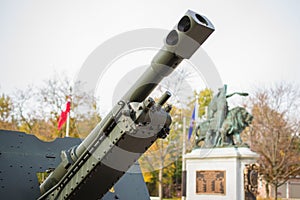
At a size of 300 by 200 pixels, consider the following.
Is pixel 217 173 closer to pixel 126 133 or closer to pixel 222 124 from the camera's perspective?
pixel 222 124

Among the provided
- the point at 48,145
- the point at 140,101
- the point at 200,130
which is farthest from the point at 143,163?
the point at 200,130

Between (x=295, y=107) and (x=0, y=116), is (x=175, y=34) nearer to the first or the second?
(x=0, y=116)

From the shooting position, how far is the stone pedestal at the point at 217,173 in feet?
52.5

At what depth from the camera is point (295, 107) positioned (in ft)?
97.1

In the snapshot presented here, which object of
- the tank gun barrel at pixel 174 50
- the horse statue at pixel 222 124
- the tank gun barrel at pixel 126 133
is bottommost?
Result: the tank gun barrel at pixel 126 133

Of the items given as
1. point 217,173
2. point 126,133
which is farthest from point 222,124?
point 126,133

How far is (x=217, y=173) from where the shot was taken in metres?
16.5

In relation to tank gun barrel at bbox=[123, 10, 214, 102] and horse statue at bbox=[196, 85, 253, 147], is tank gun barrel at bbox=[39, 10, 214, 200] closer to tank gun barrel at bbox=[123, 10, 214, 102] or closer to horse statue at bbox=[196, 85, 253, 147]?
tank gun barrel at bbox=[123, 10, 214, 102]

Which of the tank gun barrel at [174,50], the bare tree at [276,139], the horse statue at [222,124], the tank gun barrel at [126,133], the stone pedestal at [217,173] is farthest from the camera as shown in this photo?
the bare tree at [276,139]

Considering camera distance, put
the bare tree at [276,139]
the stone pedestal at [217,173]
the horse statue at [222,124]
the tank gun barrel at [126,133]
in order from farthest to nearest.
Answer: the bare tree at [276,139]
the horse statue at [222,124]
the stone pedestal at [217,173]
the tank gun barrel at [126,133]

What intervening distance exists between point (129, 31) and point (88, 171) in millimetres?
1386

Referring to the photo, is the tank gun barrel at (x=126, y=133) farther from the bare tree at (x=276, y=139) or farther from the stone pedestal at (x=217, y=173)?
the bare tree at (x=276, y=139)

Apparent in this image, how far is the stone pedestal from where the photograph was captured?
1602 centimetres

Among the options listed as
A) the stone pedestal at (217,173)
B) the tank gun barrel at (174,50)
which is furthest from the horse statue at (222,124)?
the tank gun barrel at (174,50)
